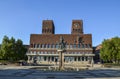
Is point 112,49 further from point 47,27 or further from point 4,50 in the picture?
point 47,27

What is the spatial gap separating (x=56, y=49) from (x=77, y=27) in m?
22.4

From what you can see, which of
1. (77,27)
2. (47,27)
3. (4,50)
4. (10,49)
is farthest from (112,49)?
(47,27)

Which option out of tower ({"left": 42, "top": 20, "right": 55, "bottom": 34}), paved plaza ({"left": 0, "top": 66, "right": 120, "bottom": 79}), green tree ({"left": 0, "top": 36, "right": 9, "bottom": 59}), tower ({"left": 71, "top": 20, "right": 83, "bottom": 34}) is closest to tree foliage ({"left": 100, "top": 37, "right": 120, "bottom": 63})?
green tree ({"left": 0, "top": 36, "right": 9, "bottom": 59})

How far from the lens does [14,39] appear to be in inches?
3428

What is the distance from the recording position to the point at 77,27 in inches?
5187

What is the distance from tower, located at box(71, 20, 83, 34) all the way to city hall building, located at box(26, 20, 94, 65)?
7527 mm

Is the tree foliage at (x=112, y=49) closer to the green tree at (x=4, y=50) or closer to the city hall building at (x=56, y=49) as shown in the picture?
the city hall building at (x=56, y=49)

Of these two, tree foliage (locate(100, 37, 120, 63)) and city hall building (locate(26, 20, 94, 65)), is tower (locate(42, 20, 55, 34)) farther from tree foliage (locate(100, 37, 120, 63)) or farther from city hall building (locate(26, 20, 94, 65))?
tree foliage (locate(100, 37, 120, 63))

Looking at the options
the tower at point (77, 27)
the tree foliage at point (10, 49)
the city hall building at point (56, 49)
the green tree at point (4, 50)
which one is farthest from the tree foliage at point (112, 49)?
the tower at point (77, 27)

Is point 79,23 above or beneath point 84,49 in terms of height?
above

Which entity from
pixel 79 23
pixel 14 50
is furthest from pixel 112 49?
pixel 79 23

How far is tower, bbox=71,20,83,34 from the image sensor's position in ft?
429

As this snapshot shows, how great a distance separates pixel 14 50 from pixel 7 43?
375 centimetres

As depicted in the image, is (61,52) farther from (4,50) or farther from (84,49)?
(84,49)
